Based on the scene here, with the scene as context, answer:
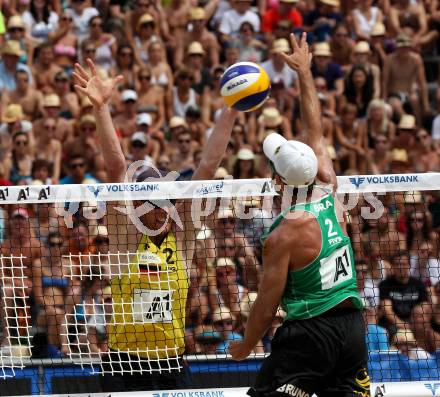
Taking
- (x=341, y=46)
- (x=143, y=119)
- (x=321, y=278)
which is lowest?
(x=321, y=278)

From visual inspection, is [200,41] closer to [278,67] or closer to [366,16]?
[278,67]

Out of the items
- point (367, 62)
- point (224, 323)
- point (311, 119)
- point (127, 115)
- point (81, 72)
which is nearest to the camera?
point (311, 119)

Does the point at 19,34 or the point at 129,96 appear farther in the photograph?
the point at 19,34

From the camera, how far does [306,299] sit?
22.1 feet

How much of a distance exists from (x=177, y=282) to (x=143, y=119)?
261 inches

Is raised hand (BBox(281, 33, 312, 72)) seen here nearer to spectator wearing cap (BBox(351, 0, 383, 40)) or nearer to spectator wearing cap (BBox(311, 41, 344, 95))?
spectator wearing cap (BBox(311, 41, 344, 95))

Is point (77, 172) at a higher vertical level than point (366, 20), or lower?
lower

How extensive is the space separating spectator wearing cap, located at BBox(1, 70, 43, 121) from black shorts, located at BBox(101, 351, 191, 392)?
7.01 m

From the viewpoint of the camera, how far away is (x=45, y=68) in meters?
15.2

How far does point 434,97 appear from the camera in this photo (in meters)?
16.2

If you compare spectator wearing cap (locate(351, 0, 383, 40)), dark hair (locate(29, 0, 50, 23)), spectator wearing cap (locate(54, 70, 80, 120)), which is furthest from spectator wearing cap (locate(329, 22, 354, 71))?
dark hair (locate(29, 0, 50, 23))

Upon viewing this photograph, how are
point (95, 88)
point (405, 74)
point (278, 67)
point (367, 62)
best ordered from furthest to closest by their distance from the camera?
point (405, 74) < point (367, 62) < point (278, 67) < point (95, 88)

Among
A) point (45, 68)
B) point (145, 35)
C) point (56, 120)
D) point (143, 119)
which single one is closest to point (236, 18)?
point (145, 35)

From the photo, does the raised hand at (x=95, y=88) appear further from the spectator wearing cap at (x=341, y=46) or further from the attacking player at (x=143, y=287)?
the spectator wearing cap at (x=341, y=46)
